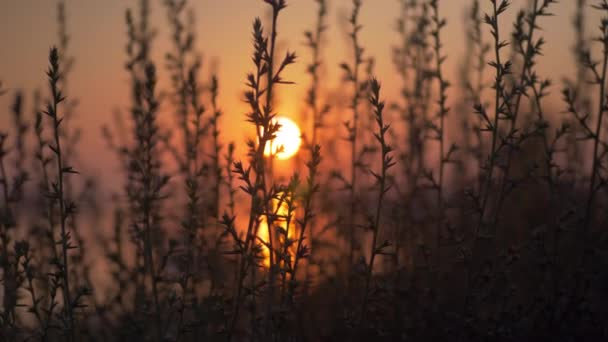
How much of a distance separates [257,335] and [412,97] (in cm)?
267

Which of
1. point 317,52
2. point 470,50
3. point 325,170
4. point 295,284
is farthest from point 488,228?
point 470,50

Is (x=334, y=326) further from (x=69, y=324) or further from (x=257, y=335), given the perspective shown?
(x=69, y=324)

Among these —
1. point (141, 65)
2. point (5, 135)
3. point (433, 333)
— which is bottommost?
point (433, 333)

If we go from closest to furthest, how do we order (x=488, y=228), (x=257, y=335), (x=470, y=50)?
1. (x=257, y=335)
2. (x=488, y=228)
3. (x=470, y=50)

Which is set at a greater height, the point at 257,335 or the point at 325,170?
the point at 325,170

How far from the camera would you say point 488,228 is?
4.07 meters

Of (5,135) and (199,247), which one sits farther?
(199,247)

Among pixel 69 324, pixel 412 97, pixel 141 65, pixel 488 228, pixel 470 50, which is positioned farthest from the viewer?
pixel 470 50

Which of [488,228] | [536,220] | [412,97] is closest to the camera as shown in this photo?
[488,228]

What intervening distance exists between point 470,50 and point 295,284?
4380mm

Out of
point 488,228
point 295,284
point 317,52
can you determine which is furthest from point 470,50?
point 295,284

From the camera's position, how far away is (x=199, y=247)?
4.27m

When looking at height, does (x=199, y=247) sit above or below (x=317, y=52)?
below

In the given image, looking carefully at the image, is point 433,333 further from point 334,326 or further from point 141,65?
point 141,65
